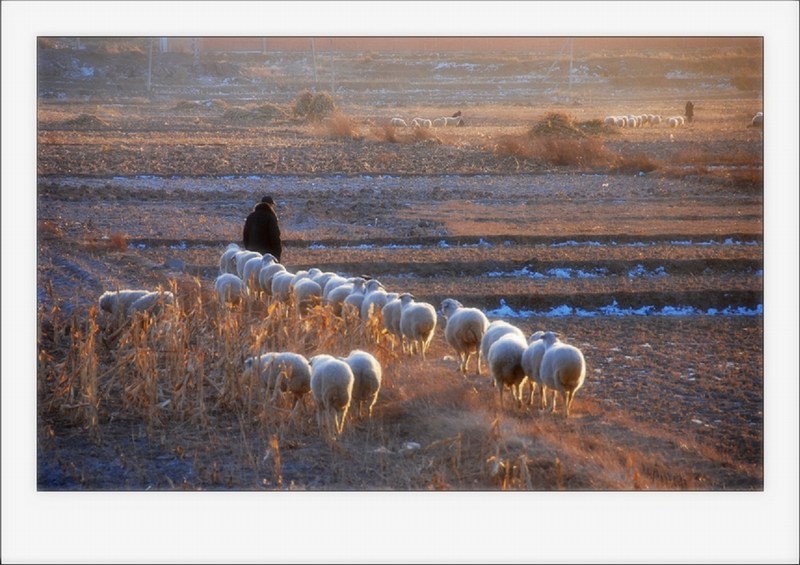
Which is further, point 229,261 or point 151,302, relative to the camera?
point 229,261

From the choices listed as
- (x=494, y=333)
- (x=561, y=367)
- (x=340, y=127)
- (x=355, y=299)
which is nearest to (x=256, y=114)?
(x=340, y=127)

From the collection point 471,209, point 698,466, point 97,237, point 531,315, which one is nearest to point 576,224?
point 471,209

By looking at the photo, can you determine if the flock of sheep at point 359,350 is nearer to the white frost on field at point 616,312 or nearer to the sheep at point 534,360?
Result: the sheep at point 534,360

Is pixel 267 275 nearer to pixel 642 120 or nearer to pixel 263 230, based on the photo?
pixel 263 230

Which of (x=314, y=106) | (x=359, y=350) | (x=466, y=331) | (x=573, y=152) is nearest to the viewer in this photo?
(x=359, y=350)

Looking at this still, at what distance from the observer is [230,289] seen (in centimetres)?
1020

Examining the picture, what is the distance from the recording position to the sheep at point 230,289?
33.4 feet

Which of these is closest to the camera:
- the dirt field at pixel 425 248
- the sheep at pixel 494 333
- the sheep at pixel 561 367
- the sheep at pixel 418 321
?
the sheep at pixel 561 367

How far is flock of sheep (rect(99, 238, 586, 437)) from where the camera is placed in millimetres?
7484

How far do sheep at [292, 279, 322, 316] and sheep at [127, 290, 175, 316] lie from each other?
1.21 meters

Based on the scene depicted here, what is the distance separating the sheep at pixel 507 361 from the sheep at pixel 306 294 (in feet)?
8.24

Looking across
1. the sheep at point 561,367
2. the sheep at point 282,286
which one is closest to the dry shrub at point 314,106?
the sheep at point 282,286

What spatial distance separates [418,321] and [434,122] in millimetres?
12017

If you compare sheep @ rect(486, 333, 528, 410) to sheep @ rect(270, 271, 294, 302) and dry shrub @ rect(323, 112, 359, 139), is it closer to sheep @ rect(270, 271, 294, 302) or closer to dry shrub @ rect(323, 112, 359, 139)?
sheep @ rect(270, 271, 294, 302)
